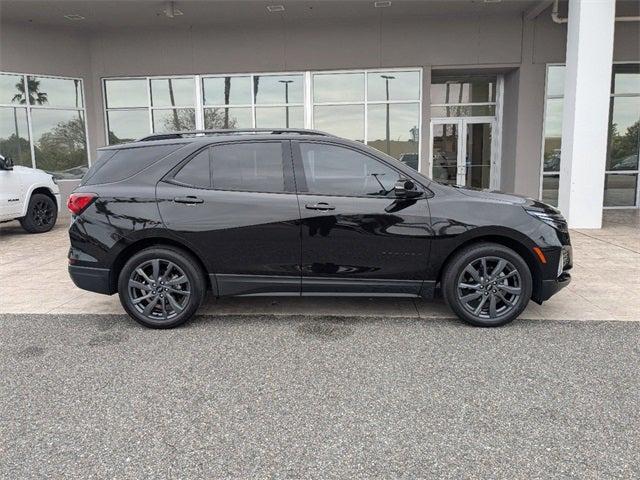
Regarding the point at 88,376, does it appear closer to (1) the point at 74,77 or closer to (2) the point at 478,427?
(2) the point at 478,427

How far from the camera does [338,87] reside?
1315cm

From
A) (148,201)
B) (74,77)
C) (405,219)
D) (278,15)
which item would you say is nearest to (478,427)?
(405,219)

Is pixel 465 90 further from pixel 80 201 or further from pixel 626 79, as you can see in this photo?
pixel 80 201

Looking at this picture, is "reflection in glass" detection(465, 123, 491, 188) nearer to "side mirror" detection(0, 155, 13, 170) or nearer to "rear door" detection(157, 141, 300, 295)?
"rear door" detection(157, 141, 300, 295)

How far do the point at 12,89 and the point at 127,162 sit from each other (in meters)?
10.4

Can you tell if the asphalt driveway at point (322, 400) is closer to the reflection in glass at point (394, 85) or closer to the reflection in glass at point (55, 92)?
the reflection in glass at point (394, 85)

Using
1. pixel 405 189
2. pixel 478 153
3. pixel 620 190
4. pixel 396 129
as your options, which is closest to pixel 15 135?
pixel 396 129

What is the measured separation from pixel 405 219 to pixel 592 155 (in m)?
6.96

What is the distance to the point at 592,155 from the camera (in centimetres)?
958

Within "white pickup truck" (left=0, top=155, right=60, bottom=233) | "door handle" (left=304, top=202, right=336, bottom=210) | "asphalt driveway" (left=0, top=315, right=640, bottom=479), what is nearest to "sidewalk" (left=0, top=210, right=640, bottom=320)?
"asphalt driveway" (left=0, top=315, right=640, bottom=479)

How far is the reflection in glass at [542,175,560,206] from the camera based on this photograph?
13.1 meters

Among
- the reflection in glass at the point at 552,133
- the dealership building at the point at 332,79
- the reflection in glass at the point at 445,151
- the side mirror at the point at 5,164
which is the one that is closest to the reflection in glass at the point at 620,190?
the dealership building at the point at 332,79

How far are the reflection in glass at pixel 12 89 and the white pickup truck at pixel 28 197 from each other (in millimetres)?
3744

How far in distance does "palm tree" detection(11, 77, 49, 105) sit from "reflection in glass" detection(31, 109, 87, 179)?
0.26 meters
